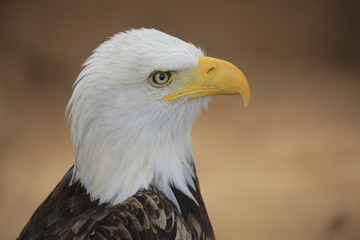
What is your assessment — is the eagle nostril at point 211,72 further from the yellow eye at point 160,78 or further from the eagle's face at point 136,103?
the yellow eye at point 160,78

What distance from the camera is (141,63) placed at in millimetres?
2012

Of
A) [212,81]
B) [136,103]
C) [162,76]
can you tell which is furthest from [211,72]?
[136,103]

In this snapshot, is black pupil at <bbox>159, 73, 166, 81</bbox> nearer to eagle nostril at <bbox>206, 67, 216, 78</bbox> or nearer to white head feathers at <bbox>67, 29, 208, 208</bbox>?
white head feathers at <bbox>67, 29, 208, 208</bbox>

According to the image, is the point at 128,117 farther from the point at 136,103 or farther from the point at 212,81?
the point at 212,81

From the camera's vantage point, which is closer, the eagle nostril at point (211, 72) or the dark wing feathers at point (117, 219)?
the dark wing feathers at point (117, 219)

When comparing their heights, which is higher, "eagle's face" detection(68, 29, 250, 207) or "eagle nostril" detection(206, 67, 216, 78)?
"eagle nostril" detection(206, 67, 216, 78)

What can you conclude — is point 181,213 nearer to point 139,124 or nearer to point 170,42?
point 139,124

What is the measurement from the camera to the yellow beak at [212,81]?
2.07 m

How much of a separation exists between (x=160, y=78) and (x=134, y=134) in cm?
20

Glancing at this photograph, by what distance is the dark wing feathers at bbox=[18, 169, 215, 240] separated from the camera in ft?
6.48

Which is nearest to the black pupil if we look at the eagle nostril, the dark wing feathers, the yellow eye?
the yellow eye

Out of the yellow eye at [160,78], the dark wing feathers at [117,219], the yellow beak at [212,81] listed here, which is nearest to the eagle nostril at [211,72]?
the yellow beak at [212,81]

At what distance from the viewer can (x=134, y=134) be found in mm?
2064

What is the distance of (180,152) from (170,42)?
1.29ft
